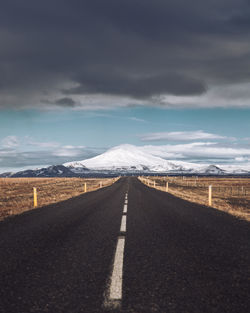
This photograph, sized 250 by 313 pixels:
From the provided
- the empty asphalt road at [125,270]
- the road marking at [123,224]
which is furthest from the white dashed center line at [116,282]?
the road marking at [123,224]

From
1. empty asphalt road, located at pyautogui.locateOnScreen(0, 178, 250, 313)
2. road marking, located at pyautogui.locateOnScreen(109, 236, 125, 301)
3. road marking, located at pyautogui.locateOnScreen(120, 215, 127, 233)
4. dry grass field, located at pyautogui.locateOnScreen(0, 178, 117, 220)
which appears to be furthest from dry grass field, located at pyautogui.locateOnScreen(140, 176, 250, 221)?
dry grass field, located at pyautogui.locateOnScreen(0, 178, 117, 220)

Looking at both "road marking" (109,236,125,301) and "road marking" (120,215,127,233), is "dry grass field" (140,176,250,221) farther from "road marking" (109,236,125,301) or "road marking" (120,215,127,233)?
"road marking" (109,236,125,301)

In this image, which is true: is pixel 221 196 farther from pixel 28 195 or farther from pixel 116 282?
pixel 116 282

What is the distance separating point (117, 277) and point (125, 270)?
0.36 m

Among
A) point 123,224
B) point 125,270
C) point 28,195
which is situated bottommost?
point 28,195

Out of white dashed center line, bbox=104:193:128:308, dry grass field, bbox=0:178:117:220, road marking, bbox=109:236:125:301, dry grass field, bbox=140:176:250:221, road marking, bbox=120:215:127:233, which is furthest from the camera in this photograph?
dry grass field, bbox=140:176:250:221

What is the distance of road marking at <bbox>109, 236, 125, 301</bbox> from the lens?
3443 millimetres

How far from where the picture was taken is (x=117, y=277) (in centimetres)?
407

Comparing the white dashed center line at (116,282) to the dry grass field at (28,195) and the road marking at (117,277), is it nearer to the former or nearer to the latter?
the road marking at (117,277)

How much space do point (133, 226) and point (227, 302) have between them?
535 cm

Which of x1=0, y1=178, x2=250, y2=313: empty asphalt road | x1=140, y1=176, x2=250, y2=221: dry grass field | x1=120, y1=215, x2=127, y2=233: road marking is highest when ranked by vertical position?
x1=0, y1=178, x2=250, y2=313: empty asphalt road

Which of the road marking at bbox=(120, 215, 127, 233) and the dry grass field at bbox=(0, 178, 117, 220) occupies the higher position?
the road marking at bbox=(120, 215, 127, 233)

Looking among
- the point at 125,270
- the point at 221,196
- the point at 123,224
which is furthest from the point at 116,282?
the point at 221,196

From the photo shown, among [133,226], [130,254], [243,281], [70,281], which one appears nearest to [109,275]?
[70,281]
